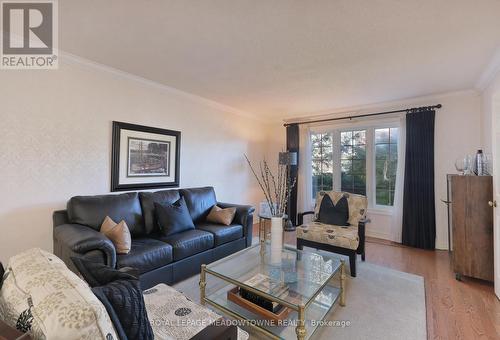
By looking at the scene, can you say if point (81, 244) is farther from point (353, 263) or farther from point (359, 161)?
point (359, 161)

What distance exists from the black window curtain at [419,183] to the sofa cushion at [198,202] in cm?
314

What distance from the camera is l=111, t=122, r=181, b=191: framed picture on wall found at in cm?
291

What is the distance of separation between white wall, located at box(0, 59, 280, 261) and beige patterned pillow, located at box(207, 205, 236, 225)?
30.0 inches

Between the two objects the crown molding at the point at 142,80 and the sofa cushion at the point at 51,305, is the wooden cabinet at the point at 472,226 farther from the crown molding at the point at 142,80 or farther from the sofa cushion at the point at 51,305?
the crown molding at the point at 142,80

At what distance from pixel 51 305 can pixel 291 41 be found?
7.89ft

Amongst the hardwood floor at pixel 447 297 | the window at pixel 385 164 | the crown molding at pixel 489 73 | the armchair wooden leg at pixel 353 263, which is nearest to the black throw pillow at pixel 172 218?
the armchair wooden leg at pixel 353 263

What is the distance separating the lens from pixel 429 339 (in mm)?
1721

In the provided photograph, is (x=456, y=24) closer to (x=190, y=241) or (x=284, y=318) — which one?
(x=284, y=318)

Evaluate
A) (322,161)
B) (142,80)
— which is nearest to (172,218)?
(142,80)

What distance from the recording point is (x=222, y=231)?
299 cm

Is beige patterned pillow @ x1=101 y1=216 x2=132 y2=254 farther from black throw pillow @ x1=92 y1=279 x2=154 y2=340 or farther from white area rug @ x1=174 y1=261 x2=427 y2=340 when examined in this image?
black throw pillow @ x1=92 y1=279 x2=154 y2=340

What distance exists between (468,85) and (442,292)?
279 cm

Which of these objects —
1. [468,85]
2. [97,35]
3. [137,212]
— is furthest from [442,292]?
[97,35]

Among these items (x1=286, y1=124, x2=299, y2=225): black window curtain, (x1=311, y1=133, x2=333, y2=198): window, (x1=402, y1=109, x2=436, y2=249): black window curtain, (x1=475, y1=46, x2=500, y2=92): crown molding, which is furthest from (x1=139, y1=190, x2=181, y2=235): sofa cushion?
(x1=475, y1=46, x2=500, y2=92): crown molding
